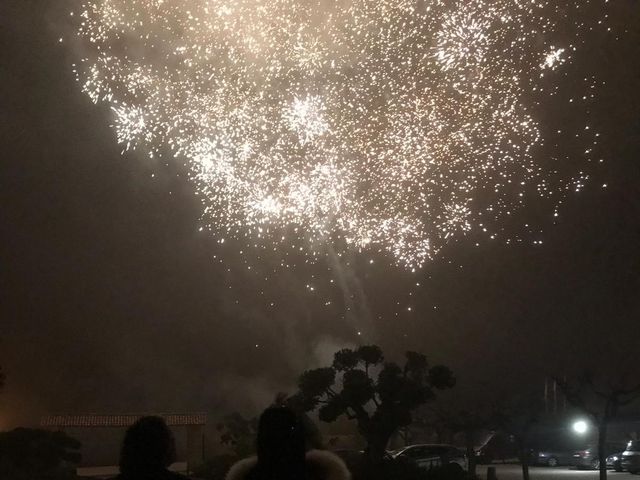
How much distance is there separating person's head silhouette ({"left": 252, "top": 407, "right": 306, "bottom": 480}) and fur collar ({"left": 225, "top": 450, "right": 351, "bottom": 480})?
0.08 metres

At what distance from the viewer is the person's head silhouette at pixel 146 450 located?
3830 mm

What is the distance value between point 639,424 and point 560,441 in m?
12.3

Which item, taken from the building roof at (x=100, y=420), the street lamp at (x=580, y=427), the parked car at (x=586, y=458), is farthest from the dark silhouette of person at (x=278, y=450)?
the street lamp at (x=580, y=427)

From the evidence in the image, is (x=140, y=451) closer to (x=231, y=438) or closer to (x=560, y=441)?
(x=231, y=438)

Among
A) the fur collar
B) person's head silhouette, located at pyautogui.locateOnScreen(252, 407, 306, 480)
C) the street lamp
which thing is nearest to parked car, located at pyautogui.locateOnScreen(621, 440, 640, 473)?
the street lamp

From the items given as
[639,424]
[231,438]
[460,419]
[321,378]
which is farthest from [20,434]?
[639,424]

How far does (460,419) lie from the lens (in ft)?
145

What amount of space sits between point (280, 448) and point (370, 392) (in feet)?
50.2

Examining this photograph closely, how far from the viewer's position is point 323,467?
3951mm

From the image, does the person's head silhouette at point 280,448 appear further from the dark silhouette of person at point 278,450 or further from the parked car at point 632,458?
the parked car at point 632,458

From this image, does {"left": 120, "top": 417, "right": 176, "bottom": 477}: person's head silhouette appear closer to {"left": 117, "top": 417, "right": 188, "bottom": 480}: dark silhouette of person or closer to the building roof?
{"left": 117, "top": 417, "right": 188, "bottom": 480}: dark silhouette of person

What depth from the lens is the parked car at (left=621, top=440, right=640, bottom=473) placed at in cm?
3306

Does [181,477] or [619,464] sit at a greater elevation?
[181,477]

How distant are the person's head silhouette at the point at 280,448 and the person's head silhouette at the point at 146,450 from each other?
0.45 meters
